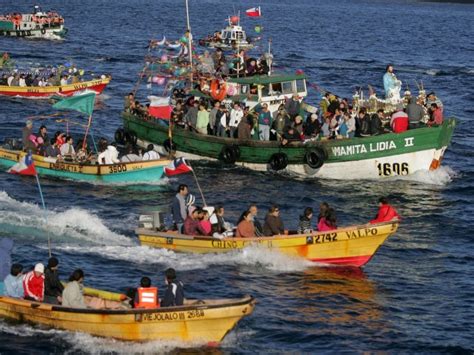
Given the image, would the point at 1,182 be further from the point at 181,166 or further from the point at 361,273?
the point at 361,273

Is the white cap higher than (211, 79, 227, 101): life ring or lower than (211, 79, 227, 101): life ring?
lower

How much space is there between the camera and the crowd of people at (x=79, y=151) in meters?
43.1

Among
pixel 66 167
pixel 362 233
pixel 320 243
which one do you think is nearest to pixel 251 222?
pixel 320 243

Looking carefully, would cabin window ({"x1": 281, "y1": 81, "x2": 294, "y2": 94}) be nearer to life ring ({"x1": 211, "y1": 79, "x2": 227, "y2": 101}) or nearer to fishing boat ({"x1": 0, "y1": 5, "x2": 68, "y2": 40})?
life ring ({"x1": 211, "y1": 79, "x2": 227, "y2": 101})

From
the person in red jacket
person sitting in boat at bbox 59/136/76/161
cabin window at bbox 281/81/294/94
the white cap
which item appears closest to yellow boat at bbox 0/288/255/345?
the white cap

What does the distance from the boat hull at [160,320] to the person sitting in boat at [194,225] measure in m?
7.06

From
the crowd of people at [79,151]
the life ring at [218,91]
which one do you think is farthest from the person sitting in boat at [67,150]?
the life ring at [218,91]

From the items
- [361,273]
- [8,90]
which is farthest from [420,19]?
[361,273]

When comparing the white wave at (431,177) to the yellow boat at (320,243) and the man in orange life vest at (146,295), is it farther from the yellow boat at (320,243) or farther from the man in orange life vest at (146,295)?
the man in orange life vest at (146,295)

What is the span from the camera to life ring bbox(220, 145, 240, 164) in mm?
45594

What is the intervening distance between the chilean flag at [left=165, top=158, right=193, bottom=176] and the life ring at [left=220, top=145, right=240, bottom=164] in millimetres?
3381

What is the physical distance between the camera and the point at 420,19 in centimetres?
18212

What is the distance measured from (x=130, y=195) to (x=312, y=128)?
25.3ft

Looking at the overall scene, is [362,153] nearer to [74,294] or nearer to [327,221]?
[327,221]
